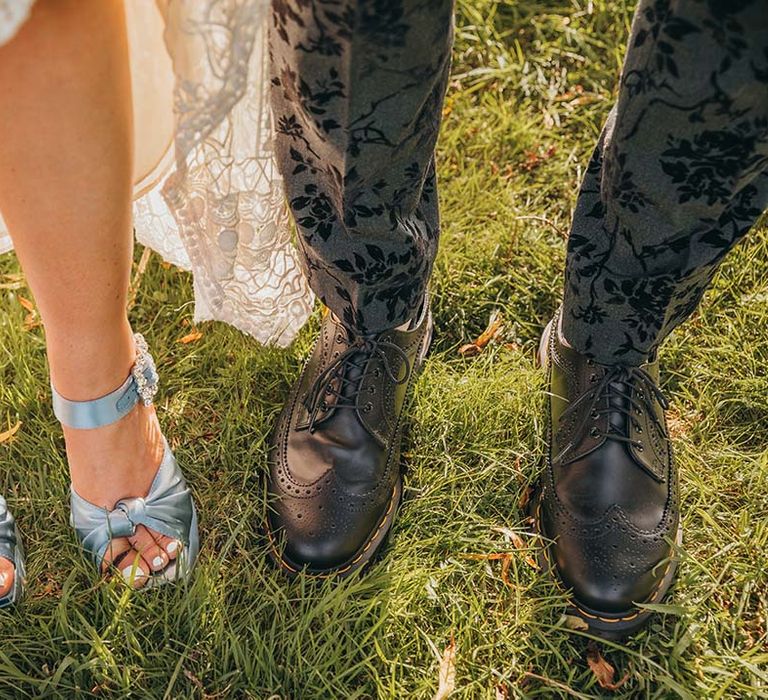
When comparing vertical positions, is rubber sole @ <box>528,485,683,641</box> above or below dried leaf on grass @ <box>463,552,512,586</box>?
above

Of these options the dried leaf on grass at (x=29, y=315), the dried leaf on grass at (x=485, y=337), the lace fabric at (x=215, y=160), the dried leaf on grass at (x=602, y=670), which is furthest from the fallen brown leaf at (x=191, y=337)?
the dried leaf on grass at (x=602, y=670)

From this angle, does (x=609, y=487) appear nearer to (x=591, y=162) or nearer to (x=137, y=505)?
(x=591, y=162)

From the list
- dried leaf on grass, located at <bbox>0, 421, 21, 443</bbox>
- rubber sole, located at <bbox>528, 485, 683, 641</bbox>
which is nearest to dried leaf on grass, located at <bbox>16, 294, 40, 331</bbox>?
dried leaf on grass, located at <bbox>0, 421, 21, 443</bbox>

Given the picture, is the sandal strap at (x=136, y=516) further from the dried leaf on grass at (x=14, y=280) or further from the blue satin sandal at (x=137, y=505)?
the dried leaf on grass at (x=14, y=280)

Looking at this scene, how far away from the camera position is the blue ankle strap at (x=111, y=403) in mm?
1237

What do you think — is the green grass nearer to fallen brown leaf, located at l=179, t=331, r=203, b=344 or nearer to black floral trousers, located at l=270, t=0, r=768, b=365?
fallen brown leaf, located at l=179, t=331, r=203, b=344

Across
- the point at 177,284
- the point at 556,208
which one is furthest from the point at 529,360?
the point at 177,284

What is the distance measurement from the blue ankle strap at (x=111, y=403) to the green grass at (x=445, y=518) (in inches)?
9.8

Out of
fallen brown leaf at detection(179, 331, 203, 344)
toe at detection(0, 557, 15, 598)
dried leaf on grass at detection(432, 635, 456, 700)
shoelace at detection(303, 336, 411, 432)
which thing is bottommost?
dried leaf on grass at detection(432, 635, 456, 700)

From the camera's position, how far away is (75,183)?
990 mm

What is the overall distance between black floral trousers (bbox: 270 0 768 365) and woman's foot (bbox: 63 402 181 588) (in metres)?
0.38

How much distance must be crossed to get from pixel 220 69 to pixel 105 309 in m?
0.38

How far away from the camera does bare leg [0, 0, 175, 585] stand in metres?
0.90

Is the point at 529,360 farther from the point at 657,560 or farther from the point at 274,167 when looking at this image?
the point at 274,167
